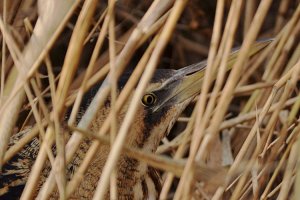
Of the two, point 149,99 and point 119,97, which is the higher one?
point 149,99

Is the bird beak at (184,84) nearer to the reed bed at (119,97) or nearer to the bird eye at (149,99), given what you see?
the bird eye at (149,99)

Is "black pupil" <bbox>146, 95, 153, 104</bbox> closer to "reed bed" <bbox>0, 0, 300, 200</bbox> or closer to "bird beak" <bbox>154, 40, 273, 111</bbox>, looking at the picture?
"bird beak" <bbox>154, 40, 273, 111</bbox>

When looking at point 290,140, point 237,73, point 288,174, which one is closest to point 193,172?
point 237,73

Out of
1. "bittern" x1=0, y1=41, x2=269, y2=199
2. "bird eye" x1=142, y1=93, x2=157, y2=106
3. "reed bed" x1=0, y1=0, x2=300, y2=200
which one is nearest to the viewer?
"reed bed" x1=0, y1=0, x2=300, y2=200

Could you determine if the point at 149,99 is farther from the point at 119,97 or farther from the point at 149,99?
the point at 119,97

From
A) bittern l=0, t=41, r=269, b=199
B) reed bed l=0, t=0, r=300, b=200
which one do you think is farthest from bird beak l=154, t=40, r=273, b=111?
reed bed l=0, t=0, r=300, b=200

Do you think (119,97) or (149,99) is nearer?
(119,97)

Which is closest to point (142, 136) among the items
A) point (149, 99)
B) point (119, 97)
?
point (149, 99)

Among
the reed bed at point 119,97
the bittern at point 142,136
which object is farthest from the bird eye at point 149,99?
the reed bed at point 119,97
